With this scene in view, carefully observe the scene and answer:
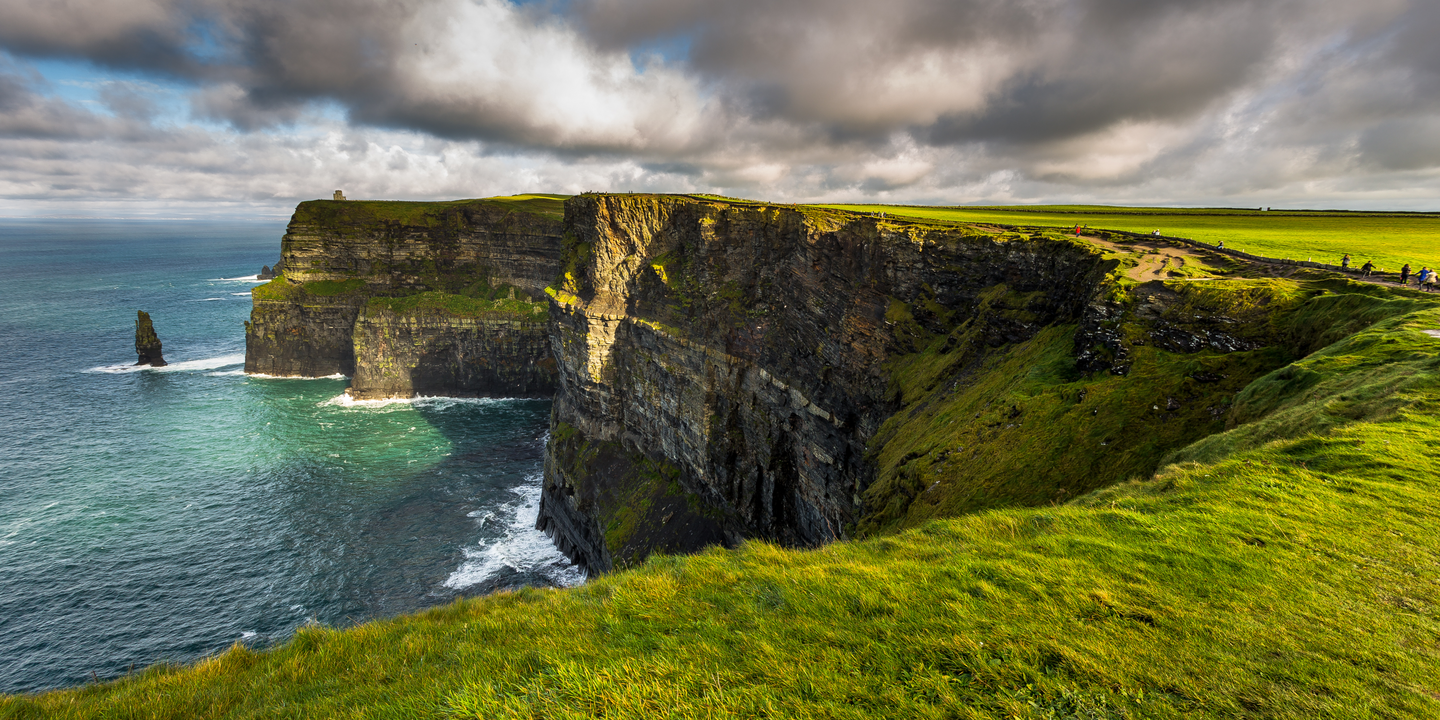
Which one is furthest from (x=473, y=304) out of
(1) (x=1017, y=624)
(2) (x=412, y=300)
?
(1) (x=1017, y=624)

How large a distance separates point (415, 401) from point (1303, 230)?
100m

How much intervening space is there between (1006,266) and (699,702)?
98.1ft

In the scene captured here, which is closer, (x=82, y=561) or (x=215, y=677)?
(x=215, y=677)

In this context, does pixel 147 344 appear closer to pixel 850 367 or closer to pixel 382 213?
pixel 382 213

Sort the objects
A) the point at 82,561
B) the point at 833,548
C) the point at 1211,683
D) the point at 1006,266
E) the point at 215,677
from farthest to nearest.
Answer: the point at 82,561
the point at 1006,266
the point at 833,548
the point at 215,677
the point at 1211,683

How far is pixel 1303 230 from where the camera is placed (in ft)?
123

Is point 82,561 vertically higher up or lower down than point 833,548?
lower down

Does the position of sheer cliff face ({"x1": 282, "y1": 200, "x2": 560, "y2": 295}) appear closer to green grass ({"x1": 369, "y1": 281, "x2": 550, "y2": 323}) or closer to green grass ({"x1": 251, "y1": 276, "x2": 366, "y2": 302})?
green grass ({"x1": 251, "y1": 276, "x2": 366, "y2": 302})

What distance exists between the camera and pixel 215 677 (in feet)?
31.2

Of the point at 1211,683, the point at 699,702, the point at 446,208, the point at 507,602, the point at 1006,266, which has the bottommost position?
the point at 507,602

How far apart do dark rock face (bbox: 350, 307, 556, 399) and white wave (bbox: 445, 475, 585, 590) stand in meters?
36.8

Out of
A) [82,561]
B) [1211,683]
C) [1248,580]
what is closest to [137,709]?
[1211,683]

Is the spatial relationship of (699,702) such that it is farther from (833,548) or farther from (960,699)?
(833,548)

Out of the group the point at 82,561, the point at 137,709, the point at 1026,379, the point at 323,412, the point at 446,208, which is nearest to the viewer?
the point at 137,709
